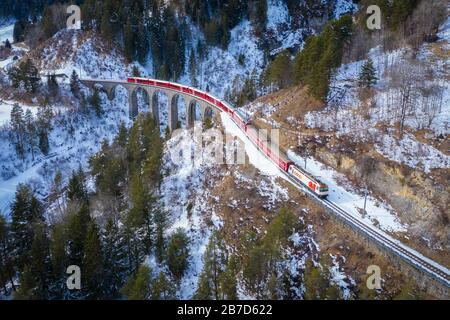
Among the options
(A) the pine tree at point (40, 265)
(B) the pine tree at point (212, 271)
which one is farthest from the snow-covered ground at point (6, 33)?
(B) the pine tree at point (212, 271)

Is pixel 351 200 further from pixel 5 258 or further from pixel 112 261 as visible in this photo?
pixel 5 258

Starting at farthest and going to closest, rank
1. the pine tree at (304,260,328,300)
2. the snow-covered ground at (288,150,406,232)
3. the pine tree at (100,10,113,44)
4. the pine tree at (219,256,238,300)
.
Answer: the pine tree at (100,10,113,44) → the snow-covered ground at (288,150,406,232) → the pine tree at (219,256,238,300) → the pine tree at (304,260,328,300)

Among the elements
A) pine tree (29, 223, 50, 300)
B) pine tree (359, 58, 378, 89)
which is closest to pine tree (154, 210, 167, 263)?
pine tree (29, 223, 50, 300)

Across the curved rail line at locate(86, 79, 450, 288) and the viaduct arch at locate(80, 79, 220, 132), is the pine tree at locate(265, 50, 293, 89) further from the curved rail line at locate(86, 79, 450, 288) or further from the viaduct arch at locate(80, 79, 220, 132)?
the curved rail line at locate(86, 79, 450, 288)

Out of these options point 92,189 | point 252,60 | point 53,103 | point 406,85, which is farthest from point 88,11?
point 406,85

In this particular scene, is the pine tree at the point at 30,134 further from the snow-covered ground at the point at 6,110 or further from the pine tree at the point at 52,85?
the pine tree at the point at 52,85

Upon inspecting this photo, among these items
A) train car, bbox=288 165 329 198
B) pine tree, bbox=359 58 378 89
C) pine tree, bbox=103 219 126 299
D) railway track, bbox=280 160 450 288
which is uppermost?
pine tree, bbox=359 58 378 89

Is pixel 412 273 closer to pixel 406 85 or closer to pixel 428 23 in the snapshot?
pixel 406 85
